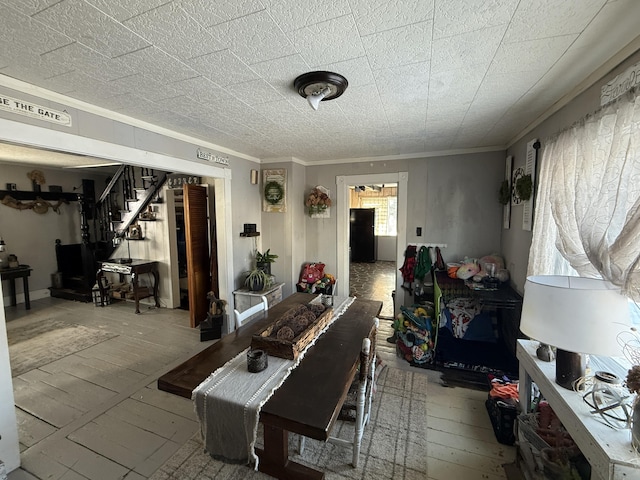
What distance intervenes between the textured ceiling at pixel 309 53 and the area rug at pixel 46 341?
283 cm

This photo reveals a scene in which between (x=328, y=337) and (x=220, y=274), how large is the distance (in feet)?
7.08

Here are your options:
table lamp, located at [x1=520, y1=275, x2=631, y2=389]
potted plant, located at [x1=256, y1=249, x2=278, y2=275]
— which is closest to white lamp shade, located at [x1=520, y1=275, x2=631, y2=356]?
table lamp, located at [x1=520, y1=275, x2=631, y2=389]

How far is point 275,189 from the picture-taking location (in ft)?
12.8

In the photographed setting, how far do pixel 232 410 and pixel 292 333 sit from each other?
1.83ft

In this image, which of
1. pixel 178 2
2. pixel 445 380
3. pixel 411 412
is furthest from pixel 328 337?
pixel 178 2

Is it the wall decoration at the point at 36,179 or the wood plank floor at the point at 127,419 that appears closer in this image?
the wood plank floor at the point at 127,419

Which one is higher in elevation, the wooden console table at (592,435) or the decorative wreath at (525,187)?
the decorative wreath at (525,187)

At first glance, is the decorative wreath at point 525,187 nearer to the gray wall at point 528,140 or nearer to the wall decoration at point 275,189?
the gray wall at point 528,140

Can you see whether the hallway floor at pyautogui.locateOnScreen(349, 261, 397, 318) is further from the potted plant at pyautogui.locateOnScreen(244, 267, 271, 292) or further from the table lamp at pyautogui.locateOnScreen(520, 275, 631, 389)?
the table lamp at pyautogui.locateOnScreen(520, 275, 631, 389)

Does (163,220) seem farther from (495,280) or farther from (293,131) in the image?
(495,280)

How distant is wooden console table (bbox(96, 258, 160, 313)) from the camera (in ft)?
13.9

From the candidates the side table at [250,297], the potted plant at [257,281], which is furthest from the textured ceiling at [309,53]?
the side table at [250,297]

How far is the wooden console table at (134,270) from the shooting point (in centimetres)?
424

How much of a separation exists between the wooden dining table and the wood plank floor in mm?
826
